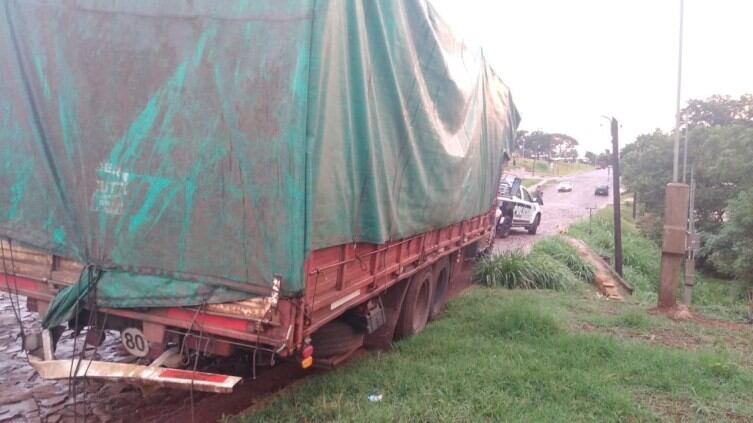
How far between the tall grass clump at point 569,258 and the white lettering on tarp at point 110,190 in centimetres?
1123

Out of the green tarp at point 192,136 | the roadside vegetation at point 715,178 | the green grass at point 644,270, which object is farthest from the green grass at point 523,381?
the green grass at point 644,270

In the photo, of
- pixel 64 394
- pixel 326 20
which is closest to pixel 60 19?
pixel 326 20

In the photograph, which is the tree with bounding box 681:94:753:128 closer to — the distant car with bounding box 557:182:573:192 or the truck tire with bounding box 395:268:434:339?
the distant car with bounding box 557:182:573:192

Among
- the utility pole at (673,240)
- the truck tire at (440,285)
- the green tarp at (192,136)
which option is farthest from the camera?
the utility pole at (673,240)

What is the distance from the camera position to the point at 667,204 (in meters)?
8.35

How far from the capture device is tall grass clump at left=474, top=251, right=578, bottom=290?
1052cm

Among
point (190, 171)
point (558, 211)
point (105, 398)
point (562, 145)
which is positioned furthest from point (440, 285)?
point (562, 145)

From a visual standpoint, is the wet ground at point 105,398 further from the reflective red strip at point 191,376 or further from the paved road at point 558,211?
the paved road at point 558,211

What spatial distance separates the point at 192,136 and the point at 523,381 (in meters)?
3.30

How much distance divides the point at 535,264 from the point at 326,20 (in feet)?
28.5

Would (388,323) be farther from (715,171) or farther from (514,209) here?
(715,171)

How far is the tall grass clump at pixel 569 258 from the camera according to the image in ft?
45.0

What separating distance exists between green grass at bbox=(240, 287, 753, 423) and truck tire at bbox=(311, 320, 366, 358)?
0.27 m

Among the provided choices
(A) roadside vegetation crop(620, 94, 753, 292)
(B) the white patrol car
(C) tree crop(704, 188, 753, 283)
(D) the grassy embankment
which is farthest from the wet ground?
(C) tree crop(704, 188, 753, 283)
